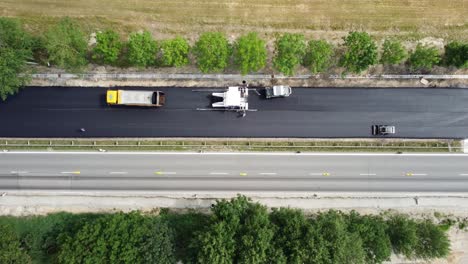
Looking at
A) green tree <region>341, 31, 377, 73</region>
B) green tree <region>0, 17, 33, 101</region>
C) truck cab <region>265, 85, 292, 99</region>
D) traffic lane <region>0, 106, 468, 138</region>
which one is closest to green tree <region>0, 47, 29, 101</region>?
green tree <region>0, 17, 33, 101</region>

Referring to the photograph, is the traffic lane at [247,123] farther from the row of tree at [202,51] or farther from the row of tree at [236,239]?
the row of tree at [236,239]

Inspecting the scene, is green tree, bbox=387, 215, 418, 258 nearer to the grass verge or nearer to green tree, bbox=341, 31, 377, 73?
the grass verge

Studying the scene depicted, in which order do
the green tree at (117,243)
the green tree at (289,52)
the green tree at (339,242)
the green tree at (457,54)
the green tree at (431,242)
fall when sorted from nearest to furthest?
1. the green tree at (339,242)
2. the green tree at (117,243)
3. the green tree at (431,242)
4. the green tree at (289,52)
5. the green tree at (457,54)

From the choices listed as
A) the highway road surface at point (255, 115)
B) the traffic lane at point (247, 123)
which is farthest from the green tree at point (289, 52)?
the traffic lane at point (247, 123)

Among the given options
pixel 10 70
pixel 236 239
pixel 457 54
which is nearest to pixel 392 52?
pixel 457 54

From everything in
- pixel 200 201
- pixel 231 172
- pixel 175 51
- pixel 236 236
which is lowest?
pixel 236 236

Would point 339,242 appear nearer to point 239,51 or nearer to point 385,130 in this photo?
point 385,130
